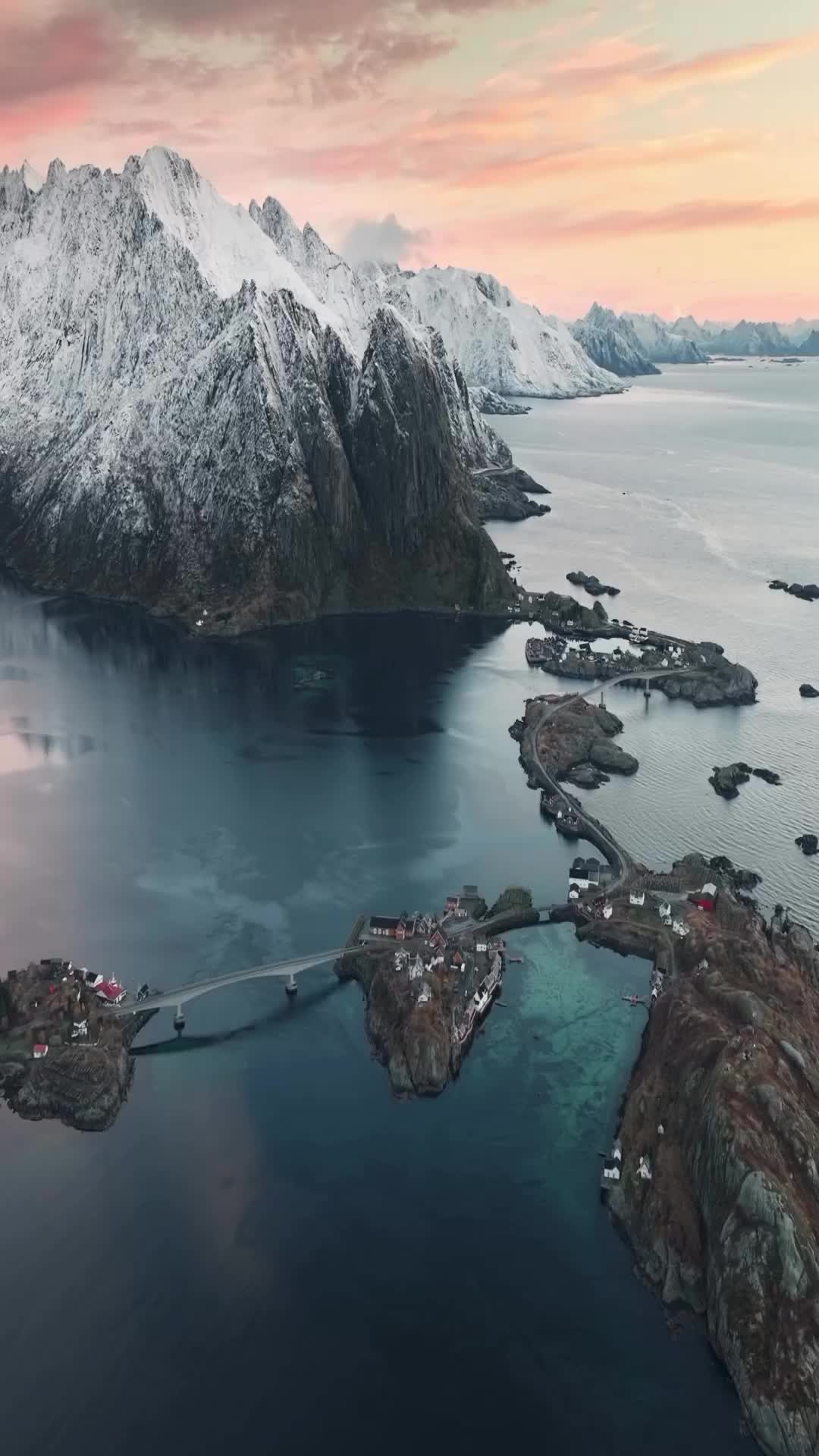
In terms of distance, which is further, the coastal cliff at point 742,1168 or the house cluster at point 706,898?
the house cluster at point 706,898

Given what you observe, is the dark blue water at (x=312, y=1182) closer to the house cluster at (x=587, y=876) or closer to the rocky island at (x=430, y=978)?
the rocky island at (x=430, y=978)

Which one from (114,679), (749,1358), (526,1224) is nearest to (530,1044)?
(526,1224)

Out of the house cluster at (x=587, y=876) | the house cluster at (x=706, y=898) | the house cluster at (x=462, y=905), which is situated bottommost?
the house cluster at (x=462, y=905)

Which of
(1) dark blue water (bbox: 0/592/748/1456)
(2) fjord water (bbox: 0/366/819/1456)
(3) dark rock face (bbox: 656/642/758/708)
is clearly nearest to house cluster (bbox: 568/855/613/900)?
(1) dark blue water (bbox: 0/592/748/1456)

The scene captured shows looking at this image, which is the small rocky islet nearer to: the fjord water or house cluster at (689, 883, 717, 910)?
the fjord water

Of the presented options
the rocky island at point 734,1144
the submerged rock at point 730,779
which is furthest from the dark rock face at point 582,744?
the rocky island at point 734,1144

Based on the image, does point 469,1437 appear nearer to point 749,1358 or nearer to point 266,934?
point 749,1358

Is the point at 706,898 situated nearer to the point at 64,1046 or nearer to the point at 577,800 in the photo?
the point at 577,800
